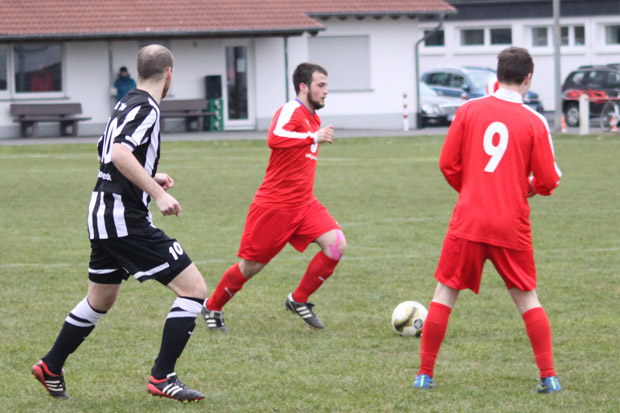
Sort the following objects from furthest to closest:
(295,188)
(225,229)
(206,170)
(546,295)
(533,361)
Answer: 1. (206,170)
2. (225,229)
3. (546,295)
4. (295,188)
5. (533,361)

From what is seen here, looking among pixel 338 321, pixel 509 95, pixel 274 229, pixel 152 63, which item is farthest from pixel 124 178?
pixel 338 321

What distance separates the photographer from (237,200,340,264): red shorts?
7391mm

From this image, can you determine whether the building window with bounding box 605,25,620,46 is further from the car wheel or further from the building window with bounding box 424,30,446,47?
the car wheel

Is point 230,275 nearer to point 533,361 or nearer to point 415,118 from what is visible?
point 533,361

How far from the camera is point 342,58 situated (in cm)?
3500

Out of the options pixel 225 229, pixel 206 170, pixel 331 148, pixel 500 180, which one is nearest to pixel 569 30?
pixel 331 148

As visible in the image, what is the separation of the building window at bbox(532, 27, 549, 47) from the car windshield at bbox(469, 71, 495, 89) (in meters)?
10.2

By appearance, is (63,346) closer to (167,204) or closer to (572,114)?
(167,204)

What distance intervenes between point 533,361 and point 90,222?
9.39ft

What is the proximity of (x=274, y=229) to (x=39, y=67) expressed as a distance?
86.1 feet

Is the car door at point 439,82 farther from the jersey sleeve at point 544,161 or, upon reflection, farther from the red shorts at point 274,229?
the jersey sleeve at point 544,161

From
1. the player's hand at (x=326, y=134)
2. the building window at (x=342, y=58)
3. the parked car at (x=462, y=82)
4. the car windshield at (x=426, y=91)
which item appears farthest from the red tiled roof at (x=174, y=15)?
the player's hand at (x=326, y=134)

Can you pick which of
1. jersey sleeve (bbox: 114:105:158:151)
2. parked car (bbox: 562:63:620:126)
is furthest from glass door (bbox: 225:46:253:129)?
jersey sleeve (bbox: 114:105:158:151)

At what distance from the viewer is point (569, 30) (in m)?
45.6
